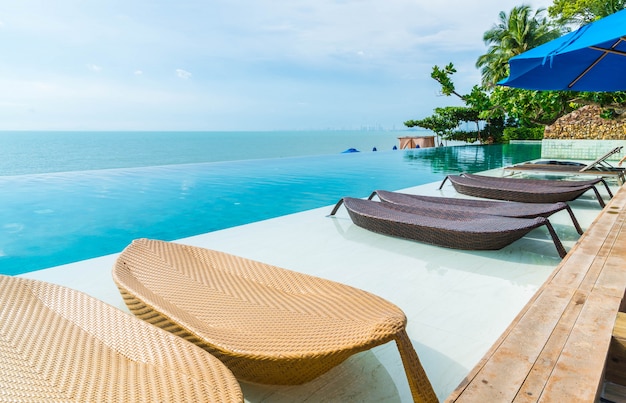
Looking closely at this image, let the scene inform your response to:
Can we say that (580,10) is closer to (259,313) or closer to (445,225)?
(445,225)

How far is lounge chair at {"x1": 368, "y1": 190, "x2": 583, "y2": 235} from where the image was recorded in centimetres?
345

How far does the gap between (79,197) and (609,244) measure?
306 inches

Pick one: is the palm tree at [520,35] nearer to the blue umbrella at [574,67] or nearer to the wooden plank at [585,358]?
the blue umbrella at [574,67]

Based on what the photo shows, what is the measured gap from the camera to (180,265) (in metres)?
2.23

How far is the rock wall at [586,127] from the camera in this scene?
14.7 metres

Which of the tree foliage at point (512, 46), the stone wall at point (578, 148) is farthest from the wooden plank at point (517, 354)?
the tree foliage at point (512, 46)

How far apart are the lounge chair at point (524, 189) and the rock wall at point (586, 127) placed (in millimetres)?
12129

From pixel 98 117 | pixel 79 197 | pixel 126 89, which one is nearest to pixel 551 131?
pixel 79 197

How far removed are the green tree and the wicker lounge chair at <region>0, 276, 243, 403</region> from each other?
18654 mm

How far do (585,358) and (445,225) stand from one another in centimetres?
222

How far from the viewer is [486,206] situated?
161 inches

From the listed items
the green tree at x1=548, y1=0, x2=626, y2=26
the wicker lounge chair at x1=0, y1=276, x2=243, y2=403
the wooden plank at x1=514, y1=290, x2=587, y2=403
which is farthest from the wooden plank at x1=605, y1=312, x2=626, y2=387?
the green tree at x1=548, y1=0, x2=626, y2=26

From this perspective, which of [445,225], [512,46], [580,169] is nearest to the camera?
[445,225]

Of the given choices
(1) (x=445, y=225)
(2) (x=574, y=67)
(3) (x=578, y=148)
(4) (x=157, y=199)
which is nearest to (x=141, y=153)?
(4) (x=157, y=199)
